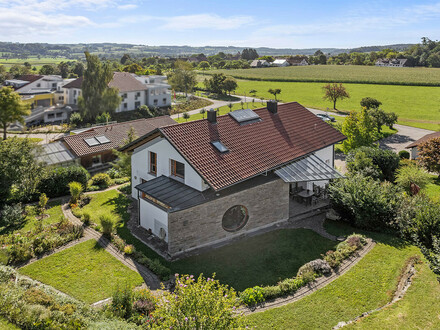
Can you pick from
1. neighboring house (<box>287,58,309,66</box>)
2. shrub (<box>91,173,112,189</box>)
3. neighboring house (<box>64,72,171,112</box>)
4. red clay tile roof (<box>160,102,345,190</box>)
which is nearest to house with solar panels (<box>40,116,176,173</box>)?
shrub (<box>91,173,112,189</box>)

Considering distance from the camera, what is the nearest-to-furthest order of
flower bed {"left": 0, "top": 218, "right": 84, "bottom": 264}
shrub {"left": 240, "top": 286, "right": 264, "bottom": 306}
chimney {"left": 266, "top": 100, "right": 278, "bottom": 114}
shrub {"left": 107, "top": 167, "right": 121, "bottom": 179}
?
shrub {"left": 240, "top": 286, "right": 264, "bottom": 306} < flower bed {"left": 0, "top": 218, "right": 84, "bottom": 264} < chimney {"left": 266, "top": 100, "right": 278, "bottom": 114} < shrub {"left": 107, "top": 167, "right": 121, "bottom": 179}

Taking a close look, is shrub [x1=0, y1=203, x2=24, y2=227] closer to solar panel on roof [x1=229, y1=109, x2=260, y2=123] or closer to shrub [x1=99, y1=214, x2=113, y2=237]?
shrub [x1=99, y1=214, x2=113, y2=237]

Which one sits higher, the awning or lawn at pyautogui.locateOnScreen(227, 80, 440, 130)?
lawn at pyautogui.locateOnScreen(227, 80, 440, 130)

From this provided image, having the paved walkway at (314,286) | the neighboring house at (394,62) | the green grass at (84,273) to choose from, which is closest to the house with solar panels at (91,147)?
the green grass at (84,273)

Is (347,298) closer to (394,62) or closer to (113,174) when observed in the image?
(113,174)

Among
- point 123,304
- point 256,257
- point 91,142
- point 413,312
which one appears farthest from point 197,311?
point 91,142

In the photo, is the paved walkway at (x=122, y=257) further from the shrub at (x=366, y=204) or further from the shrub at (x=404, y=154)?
the shrub at (x=404, y=154)
